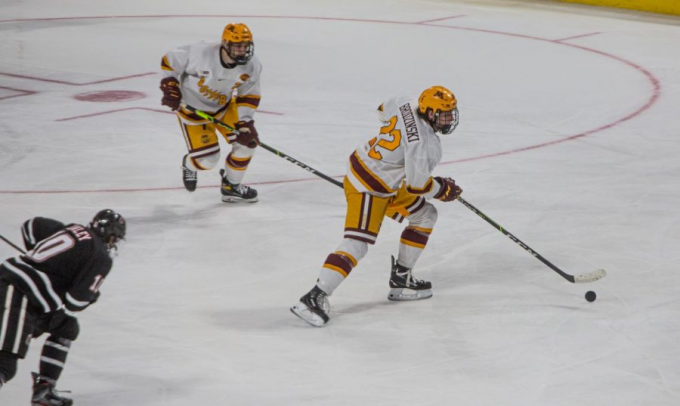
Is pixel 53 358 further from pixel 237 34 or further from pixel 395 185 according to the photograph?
pixel 237 34

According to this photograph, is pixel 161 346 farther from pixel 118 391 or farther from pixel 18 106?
pixel 18 106

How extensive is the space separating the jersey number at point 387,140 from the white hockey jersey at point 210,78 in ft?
5.76

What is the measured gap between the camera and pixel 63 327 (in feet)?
13.3

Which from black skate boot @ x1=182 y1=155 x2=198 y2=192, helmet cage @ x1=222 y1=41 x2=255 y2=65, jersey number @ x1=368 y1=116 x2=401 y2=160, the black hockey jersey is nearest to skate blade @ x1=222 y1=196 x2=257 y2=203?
black skate boot @ x1=182 y1=155 x2=198 y2=192

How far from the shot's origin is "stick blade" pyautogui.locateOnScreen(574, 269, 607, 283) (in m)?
5.48

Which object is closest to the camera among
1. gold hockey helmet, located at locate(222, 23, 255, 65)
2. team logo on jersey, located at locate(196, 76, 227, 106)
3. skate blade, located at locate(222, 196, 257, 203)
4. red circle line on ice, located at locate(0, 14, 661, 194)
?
gold hockey helmet, located at locate(222, 23, 255, 65)

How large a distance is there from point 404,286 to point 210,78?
6.74ft

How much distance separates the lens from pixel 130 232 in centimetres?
636

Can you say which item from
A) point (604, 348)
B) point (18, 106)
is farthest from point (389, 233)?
point (18, 106)

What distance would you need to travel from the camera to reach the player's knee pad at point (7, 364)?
3881 millimetres

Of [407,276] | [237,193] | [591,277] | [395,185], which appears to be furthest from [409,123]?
[237,193]

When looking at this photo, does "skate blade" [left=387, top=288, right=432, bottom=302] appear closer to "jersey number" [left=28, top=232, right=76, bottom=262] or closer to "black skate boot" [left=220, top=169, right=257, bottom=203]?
"black skate boot" [left=220, top=169, right=257, bottom=203]

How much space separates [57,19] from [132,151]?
20.6 feet

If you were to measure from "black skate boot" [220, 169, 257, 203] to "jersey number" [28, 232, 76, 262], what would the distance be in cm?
300
